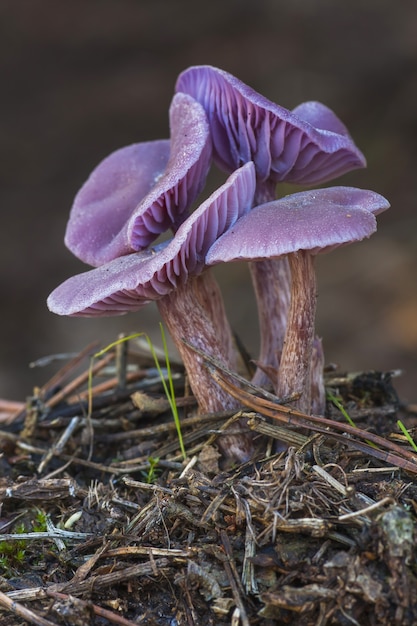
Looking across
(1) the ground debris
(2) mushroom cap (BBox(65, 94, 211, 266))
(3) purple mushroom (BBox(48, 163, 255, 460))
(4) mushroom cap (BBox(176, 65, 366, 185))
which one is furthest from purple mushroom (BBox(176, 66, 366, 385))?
(1) the ground debris

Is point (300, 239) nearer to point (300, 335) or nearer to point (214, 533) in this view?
point (300, 335)

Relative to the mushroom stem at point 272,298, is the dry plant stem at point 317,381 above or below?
below

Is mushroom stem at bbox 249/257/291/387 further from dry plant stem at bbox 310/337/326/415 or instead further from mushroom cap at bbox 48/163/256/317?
mushroom cap at bbox 48/163/256/317

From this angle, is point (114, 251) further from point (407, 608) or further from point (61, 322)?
point (61, 322)

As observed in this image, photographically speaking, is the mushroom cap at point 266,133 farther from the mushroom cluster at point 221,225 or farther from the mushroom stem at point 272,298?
the mushroom stem at point 272,298

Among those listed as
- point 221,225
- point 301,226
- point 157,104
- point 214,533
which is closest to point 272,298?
point 221,225

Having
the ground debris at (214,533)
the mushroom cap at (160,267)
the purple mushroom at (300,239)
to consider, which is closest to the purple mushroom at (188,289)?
the mushroom cap at (160,267)
